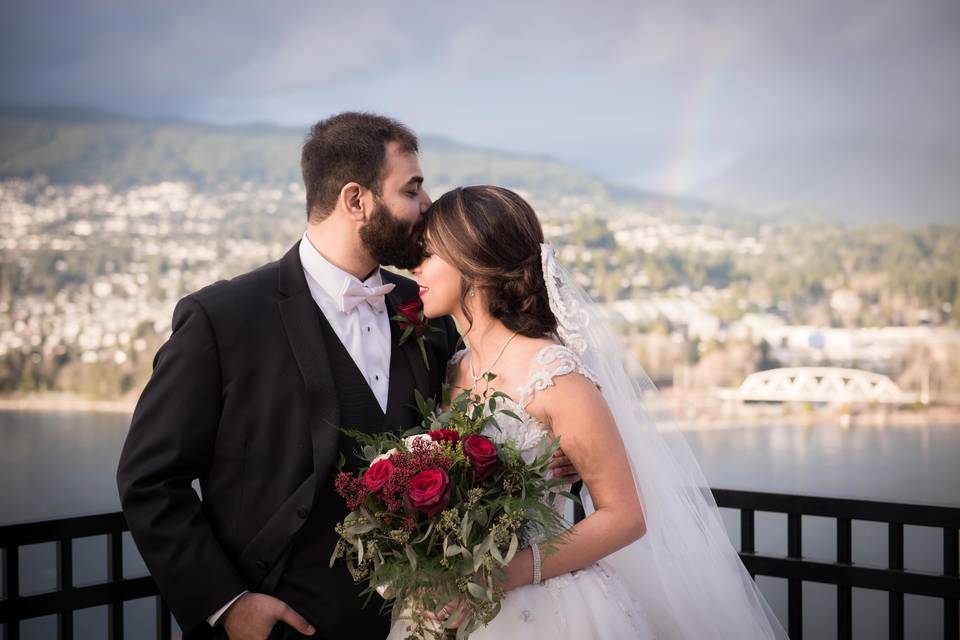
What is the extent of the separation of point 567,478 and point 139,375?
31.7 ft

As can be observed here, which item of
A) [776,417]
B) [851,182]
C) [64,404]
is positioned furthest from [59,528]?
[64,404]

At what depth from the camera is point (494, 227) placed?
1991 millimetres

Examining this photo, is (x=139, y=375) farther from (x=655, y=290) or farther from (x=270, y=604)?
(x=270, y=604)

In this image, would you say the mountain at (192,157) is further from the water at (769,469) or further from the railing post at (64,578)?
the railing post at (64,578)

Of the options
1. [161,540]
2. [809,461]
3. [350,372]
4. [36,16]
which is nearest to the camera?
[161,540]

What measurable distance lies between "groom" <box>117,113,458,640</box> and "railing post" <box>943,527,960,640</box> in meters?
1.36

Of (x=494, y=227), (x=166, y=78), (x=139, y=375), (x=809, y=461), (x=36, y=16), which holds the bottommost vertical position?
(x=809, y=461)

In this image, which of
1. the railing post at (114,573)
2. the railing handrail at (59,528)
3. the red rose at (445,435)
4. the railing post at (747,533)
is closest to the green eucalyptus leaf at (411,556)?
the red rose at (445,435)

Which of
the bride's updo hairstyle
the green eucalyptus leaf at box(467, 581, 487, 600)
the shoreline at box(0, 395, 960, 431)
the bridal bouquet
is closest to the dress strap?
the bride's updo hairstyle

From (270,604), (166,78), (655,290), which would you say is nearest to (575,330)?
(270,604)

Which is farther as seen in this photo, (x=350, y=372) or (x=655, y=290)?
(x=655, y=290)

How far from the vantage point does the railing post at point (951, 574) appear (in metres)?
2.09

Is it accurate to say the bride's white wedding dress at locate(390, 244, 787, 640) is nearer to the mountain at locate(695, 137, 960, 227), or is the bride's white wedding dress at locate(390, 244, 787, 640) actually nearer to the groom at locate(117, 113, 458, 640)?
the groom at locate(117, 113, 458, 640)

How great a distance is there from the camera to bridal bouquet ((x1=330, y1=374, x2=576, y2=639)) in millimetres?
1528
